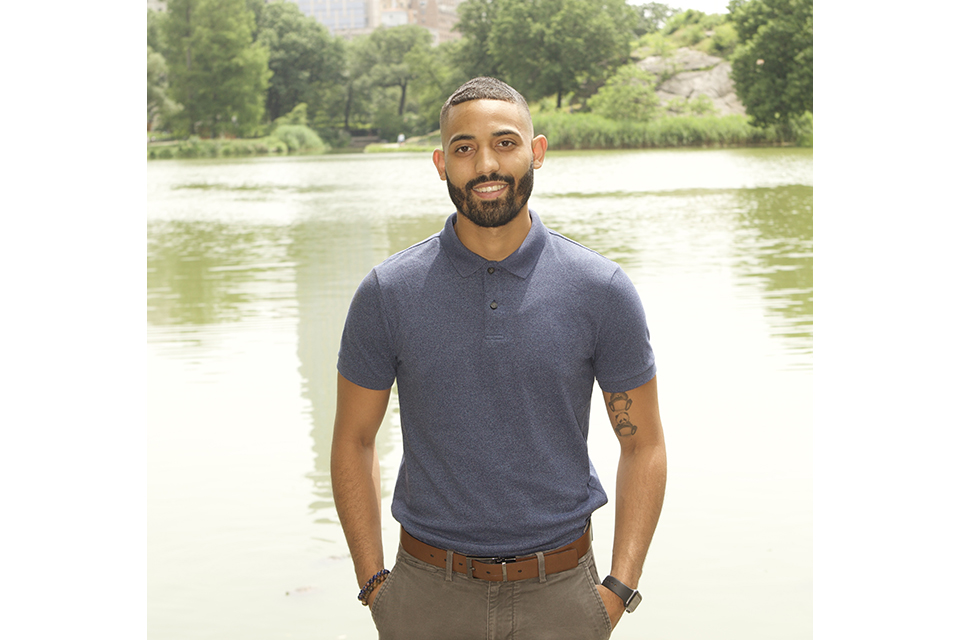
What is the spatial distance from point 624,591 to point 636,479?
0.17m

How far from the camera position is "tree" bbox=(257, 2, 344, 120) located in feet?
94.3

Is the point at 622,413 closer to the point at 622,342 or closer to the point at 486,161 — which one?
the point at 622,342

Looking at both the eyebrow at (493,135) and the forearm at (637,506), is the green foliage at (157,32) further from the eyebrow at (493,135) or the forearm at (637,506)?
the forearm at (637,506)

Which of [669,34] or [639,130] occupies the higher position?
[669,34]

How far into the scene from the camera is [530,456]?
4.85 feet

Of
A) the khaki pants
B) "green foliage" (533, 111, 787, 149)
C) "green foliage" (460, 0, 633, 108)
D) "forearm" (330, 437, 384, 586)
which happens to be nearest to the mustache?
"forearm" (330, 437, 384, 586)

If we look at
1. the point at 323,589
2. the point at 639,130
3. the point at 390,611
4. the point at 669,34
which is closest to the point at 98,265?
the point at 323,589

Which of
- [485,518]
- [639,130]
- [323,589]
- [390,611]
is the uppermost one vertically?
[639,130]

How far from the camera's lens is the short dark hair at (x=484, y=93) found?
151cm

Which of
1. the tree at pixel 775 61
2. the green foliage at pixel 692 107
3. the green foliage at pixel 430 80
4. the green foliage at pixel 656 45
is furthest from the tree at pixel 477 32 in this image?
the tree at pixel 775 61

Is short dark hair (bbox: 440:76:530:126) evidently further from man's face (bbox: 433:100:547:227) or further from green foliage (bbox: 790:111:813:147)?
green foliage (bbox: 790:111:813:147)

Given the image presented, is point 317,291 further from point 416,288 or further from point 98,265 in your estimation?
point 416,288

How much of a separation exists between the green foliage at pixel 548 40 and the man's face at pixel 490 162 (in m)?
27.5

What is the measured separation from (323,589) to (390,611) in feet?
6.65
